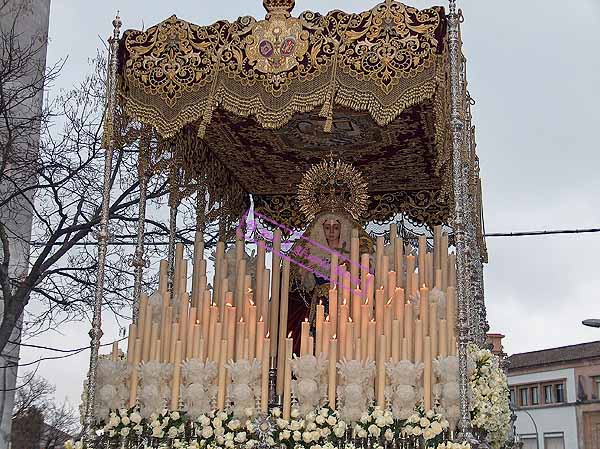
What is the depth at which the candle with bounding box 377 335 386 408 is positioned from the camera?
210 inches

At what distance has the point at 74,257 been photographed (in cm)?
1072

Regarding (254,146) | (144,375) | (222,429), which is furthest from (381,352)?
(254,146)

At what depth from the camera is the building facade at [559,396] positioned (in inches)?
1323

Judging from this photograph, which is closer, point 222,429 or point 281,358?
point 222,429

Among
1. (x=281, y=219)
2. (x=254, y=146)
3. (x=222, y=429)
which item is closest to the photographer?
(x=222, y=429)

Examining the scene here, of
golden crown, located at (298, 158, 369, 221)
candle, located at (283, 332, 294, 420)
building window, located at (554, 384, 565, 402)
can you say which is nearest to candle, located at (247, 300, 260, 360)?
candle, located at (283, 332, 294, 420)

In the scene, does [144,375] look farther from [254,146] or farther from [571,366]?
[571,366]

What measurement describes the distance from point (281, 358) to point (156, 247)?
5.91 meters

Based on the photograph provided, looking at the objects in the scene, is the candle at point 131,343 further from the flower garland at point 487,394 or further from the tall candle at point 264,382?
the flower garland at point 487,394

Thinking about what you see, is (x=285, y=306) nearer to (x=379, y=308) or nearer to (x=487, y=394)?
(x=379, y=308)

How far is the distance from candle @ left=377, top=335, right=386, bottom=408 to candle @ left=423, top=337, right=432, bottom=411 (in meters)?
0.27

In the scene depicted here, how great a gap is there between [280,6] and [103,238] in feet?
7.12

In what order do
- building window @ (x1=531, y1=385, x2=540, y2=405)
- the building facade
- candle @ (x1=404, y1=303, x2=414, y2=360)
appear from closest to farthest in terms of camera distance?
1. candle @ (x1=404, y1=303, x2=414, y2=360)
2. the building facade
3. building window @ (x1=531, y1=385, x2=540, y2=405)

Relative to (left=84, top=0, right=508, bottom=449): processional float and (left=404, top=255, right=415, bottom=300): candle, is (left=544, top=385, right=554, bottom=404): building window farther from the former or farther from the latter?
(left=404, top=255, right=415, bottom=300): candle
